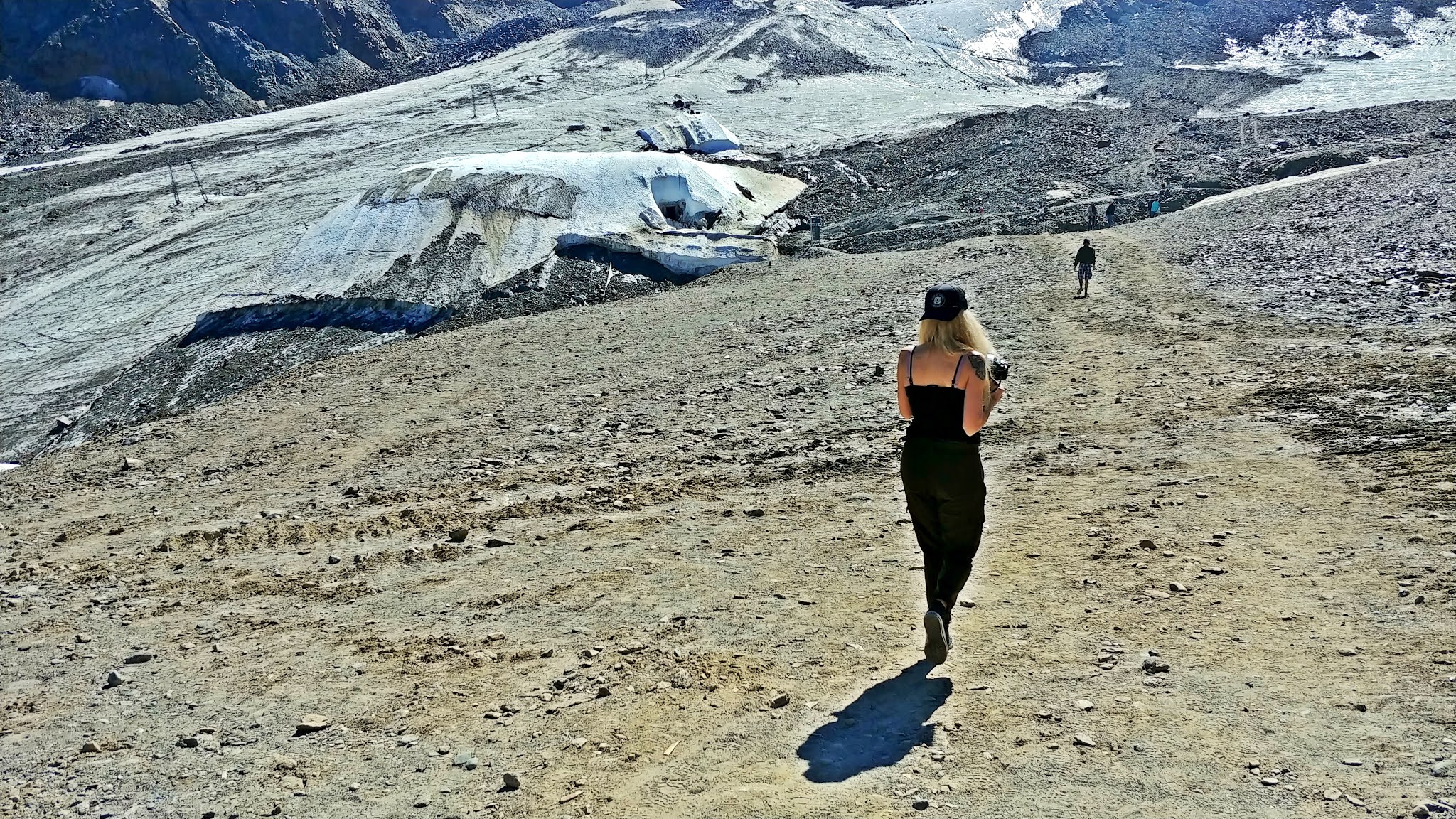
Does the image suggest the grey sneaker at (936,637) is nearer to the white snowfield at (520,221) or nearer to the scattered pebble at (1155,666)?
the scattered pebble at (1155,666)

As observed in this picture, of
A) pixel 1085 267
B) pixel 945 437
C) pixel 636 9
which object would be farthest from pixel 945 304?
pixel 636 9

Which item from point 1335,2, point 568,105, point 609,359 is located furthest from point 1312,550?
point 1335,2

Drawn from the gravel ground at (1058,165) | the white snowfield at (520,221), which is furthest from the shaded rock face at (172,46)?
the white snowfield at (520,221)

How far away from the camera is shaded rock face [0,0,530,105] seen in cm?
6738

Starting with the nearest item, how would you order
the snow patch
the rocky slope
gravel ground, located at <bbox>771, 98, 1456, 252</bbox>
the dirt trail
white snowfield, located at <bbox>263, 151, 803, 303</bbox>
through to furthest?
1. the dirt trail
2. white snowfield, located at <bbox>263, 151, 803, 303</bbox>
3. gravel ground, located at <bbox>771, 98, 1456, 252</bbox>
4. the rocky slope
5. the snow patch

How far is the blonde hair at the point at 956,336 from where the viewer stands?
4.79m

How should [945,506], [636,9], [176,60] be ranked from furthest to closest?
[636,9], [176,60], [945,506]

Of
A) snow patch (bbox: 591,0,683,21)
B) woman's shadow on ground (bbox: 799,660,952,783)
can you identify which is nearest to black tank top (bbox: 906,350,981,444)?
woman's shadow on ground (bbox: 799,660,952,783)

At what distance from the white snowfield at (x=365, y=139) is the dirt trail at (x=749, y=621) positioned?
13808 millimetres

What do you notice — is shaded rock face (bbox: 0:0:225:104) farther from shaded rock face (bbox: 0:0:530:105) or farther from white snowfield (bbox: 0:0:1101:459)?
white snowfield (bbox: 0:0:1101:459)

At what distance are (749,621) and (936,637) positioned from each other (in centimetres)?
145

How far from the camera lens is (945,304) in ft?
15.7

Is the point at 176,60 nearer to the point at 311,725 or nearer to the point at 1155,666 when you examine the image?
the point at 311,725

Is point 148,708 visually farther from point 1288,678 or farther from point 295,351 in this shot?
point 295,351
